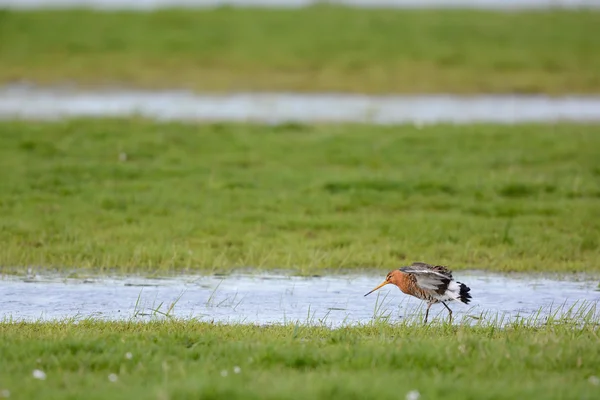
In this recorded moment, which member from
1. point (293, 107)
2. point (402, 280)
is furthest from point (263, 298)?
point (293, 107)

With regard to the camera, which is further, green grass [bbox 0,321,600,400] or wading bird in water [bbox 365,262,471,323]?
wading bird in water [bbox 365,262,471,323]

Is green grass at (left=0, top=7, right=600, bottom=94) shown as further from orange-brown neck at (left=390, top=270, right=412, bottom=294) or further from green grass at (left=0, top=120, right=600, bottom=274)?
orange-brown neck at (left=390, top=270, right=412, bottom=294)

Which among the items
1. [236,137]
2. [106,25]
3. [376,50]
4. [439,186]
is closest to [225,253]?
[439,186]

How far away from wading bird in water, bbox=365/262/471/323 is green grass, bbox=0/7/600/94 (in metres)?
22.3

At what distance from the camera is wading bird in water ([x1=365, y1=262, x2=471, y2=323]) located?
328 inches

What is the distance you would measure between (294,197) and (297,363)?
25.4 ft

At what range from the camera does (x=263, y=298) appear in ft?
32.6

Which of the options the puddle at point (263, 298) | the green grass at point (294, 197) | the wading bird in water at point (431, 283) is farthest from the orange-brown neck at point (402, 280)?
the green grass at point (294, 197)

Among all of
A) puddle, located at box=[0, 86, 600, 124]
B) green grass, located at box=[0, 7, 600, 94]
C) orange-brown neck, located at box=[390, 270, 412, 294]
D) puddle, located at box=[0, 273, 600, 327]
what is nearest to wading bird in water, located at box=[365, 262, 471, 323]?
orange-brown neck, located at box=[390, 270, 412, 294]

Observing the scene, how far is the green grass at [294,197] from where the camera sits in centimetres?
1181

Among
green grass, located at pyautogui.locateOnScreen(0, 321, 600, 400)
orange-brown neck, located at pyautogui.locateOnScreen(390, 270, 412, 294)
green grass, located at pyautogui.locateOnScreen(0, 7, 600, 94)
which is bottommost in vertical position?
green grass, located at pyautogui.locateOnScreen(0, 321, 600, 400)

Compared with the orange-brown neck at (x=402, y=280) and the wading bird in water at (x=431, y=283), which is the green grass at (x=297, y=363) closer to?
the wading bird in water at (x=431, y=283)

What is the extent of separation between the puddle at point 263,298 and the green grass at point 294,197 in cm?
68

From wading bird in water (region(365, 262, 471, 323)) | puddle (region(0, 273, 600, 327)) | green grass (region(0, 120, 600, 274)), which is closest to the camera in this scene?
wading bird in water (region(365, 262, 471, 323))
